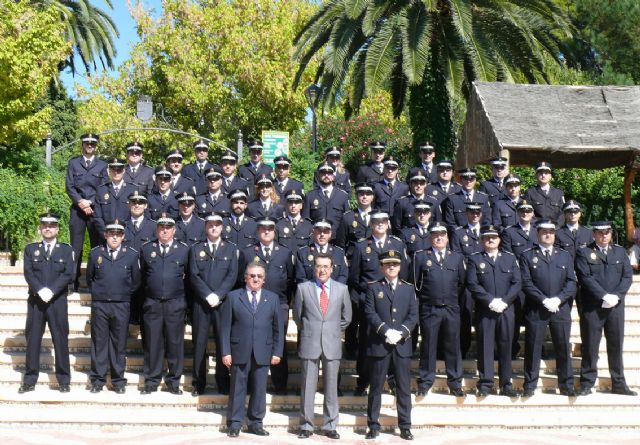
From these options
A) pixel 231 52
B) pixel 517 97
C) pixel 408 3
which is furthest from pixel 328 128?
pixel 517 97

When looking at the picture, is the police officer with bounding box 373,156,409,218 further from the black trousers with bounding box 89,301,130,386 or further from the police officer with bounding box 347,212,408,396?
the black trousers with bounding box 89,301,130,386

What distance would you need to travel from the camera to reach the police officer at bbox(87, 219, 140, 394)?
27.4 feet

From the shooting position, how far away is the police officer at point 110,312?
328 inches

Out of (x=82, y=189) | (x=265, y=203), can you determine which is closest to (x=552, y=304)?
(x=265, y=203)

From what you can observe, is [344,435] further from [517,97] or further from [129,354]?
[517,97]

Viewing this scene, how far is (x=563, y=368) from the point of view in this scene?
8.62m

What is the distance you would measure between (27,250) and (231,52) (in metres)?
24.3

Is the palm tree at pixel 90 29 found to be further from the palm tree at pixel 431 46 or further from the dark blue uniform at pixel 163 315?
the dark blue uniform at pixel 163 315

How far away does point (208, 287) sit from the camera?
8.42m

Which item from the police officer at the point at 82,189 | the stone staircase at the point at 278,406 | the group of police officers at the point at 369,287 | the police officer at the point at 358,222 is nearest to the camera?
the stone staircase at the point at 278,406

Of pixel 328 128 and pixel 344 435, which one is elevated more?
pixel 328 128

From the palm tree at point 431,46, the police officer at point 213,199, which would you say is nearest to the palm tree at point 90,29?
the palm tree at point 431,46

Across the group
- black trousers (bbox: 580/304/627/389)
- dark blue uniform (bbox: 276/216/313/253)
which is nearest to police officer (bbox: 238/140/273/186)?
dark blue uniform (bbox: 276/216/313/253)

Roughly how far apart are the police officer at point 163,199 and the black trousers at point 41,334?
6.60 ft
